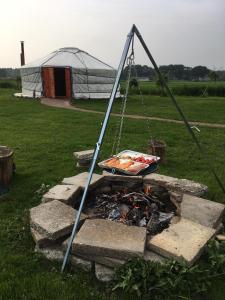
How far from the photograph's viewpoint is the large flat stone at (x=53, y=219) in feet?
12.5

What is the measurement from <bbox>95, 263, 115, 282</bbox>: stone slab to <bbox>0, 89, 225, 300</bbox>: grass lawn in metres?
0.07

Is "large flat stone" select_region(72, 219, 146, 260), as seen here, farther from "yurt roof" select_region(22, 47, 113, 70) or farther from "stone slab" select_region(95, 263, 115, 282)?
"yurt roof" select_region(22, 47, 113, 70)

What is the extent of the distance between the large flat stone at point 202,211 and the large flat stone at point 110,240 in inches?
30.8

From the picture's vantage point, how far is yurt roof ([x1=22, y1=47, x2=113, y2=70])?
20.9 meters

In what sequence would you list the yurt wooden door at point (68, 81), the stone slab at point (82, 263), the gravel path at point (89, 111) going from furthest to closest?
the yurt wooden door at point (68, 81) < the gravel path at point (89, 111) < the stone slab at point (82, 263)

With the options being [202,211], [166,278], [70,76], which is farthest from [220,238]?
[70,76]

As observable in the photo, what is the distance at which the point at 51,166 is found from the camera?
6945 millimetres

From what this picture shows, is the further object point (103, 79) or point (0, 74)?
point (0, 74)

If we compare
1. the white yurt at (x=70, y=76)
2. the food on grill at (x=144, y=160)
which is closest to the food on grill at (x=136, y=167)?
the food on grill at (x=144, y=160)

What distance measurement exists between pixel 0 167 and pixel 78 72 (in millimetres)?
15586

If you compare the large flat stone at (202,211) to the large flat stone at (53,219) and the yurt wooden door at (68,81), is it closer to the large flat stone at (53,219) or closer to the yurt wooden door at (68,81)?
the large flat stone at (53,219)

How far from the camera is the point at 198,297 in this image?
3.23 m

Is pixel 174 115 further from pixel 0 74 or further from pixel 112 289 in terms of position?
pixel 0 74

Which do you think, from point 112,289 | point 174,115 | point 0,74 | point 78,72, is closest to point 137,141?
point 174,115
